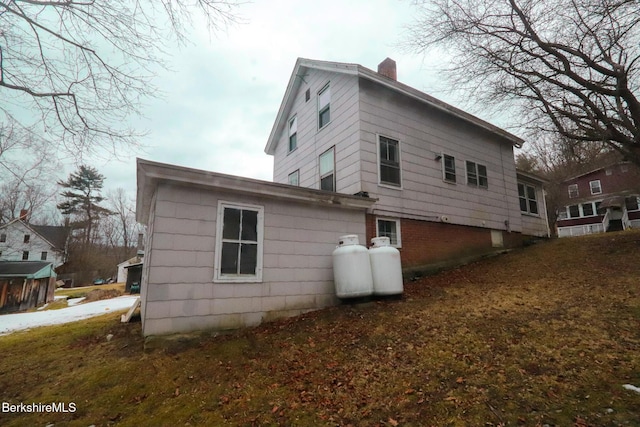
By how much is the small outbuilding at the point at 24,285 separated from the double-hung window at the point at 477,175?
2215 centimetres

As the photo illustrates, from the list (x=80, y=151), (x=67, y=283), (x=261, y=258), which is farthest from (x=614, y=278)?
(x=67, y=283)

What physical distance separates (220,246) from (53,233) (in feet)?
168

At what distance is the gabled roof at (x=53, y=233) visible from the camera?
37.9m

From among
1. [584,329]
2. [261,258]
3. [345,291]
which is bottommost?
[584,329]

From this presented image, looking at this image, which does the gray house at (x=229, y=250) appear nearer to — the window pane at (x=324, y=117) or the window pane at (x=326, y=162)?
the window pane at (x=326, y=162)

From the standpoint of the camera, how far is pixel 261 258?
6512 mm

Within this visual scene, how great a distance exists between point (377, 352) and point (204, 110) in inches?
329

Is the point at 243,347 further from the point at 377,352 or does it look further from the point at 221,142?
the point at 221,142

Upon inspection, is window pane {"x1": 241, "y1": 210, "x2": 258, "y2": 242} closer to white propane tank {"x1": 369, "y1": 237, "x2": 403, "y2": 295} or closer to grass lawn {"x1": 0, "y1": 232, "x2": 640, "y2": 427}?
grass lawn {"x1": 0, "y1": 232, "x2": 640, "y2": 427}

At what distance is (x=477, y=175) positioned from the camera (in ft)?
39.6

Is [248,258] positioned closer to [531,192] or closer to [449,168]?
[449,168]

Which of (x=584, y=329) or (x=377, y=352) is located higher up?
(x=584, y=329)

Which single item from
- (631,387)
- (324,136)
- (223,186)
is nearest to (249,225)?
(223,186)

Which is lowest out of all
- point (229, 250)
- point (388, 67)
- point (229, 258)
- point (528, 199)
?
point (229, 258)
